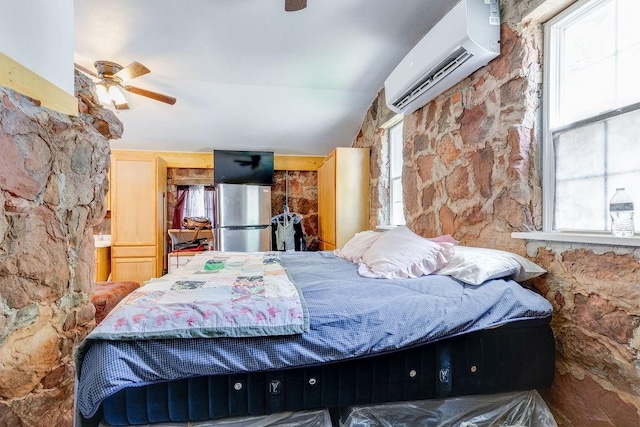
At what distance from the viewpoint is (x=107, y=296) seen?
232cm

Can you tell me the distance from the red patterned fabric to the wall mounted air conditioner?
101 inches

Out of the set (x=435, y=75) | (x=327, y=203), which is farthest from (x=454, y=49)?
(x=327, y=203)

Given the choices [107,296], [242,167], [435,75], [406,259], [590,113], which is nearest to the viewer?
[590,113]

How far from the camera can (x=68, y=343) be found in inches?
49.0

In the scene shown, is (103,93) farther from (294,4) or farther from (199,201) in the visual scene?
Result: (294,4)

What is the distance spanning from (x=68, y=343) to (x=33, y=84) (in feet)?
3.10

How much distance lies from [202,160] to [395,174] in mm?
2713

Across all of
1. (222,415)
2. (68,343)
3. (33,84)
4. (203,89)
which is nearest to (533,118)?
(222,415)

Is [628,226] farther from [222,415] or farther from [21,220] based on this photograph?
[21,220]

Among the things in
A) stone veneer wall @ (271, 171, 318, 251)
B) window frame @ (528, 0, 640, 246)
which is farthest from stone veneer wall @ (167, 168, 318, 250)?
window frame @ (528, 0, 640, 246)

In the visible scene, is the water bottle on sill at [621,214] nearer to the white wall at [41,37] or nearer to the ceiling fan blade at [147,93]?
the white wall at [41,37]

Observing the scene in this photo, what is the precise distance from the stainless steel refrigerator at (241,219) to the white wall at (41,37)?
298 cm

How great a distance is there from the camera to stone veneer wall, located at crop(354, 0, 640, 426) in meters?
1.22

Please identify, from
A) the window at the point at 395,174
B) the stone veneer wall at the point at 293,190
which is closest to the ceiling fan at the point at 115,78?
the stone veneer wall at the point at 293,190
